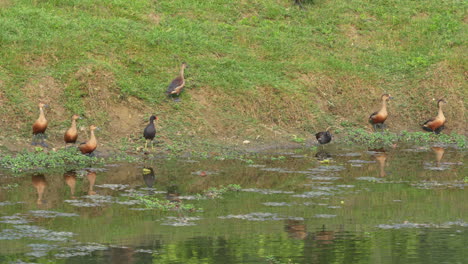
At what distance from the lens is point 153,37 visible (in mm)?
22547

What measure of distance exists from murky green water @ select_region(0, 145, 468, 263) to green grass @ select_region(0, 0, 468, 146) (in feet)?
9.81

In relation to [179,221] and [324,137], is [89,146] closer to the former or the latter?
[179,221]

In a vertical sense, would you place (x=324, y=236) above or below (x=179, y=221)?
below

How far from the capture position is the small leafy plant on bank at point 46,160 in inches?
649

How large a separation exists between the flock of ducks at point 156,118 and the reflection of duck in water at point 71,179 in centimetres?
125

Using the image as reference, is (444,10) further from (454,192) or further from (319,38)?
(454,192)

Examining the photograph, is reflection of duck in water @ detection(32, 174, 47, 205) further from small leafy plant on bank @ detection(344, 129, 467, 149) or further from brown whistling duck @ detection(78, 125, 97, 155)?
small leafy plant on bank @ detection(344, 129, 467, 149)

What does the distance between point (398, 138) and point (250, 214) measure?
339 inches

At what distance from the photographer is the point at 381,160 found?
728 inches

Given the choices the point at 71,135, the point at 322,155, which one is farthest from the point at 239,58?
the point at 71,135

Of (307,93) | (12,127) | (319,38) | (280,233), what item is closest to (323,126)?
(307,93)

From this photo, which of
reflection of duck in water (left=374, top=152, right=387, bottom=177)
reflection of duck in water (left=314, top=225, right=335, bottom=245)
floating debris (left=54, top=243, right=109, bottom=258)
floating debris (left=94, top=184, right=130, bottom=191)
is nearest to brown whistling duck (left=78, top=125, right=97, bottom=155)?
floating debris (left=94, top=184, right=130, bottom=191)

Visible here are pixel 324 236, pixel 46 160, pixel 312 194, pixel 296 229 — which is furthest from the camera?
pixel 46 160

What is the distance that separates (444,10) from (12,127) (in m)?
15.3
